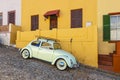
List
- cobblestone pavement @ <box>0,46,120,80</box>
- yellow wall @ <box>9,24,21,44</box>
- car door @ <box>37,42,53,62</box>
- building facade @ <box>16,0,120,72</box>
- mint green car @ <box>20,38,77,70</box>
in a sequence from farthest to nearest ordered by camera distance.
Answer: yellow wall @ <box>9,24,21,44</box>
building facade @ <box>16,0,120,72</box>
car door @ <box>37,42,53,62</box>
mint green car @ <box>20,38,77,70</box>
cobblestone pavement @ <box>0,46,120,80</box>

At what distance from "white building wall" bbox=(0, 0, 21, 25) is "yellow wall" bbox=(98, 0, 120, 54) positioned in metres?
9.33

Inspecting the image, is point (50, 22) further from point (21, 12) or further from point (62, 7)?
point (21, 12)

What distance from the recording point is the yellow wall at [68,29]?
19.5 m

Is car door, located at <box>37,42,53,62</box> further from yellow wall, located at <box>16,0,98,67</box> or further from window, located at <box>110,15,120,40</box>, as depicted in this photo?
window, located at <box>110,15,120,40</box>

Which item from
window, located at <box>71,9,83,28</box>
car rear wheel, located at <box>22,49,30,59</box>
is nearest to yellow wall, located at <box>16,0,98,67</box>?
window, located at <box>71,9,83,28</box>

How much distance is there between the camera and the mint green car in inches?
676

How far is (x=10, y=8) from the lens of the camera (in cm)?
2756

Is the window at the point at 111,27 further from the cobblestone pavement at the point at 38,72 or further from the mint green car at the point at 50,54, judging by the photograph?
the mint green car at the point at 50,54

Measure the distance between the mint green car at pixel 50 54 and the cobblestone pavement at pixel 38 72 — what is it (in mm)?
355

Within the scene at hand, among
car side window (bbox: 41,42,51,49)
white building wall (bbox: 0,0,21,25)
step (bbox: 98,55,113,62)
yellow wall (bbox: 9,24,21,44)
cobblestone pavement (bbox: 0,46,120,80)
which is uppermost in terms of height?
white building wall (bbox: 0,0,21,25)

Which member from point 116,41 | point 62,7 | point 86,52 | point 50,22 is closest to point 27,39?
point 50,22

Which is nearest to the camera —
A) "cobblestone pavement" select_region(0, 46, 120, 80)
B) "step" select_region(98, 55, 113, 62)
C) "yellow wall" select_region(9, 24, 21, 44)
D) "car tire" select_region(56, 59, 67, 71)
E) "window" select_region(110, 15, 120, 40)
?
"cobblestone pavement" select_region(0, 46, 120, 80)

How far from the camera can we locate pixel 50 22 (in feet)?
79.1

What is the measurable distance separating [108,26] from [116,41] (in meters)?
1.30
